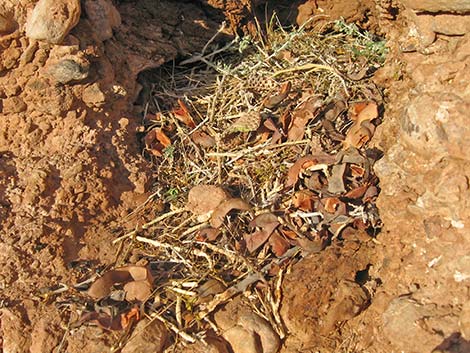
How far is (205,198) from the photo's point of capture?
262cm

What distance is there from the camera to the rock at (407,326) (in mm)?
2039

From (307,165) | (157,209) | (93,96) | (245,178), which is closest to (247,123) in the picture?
(245,178)

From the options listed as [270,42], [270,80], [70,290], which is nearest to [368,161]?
[270,80]

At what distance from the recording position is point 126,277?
8.11 ft

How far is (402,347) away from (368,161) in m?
0.83

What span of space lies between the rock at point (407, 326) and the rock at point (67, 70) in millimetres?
1645

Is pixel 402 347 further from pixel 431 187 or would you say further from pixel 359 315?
pixel 431 187

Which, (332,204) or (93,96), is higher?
(93,96)

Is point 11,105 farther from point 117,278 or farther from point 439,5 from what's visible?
point 439,5

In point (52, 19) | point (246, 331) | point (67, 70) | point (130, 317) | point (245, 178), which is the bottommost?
point (246, 331)

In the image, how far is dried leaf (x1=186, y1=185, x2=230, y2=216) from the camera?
2.62 meters

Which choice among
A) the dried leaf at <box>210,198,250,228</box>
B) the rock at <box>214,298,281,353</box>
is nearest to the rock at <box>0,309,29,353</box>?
the rock at <box>214,298,281,353</box>

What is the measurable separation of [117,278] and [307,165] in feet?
3.20

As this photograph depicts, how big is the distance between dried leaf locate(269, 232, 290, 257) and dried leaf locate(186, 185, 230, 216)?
29cm
